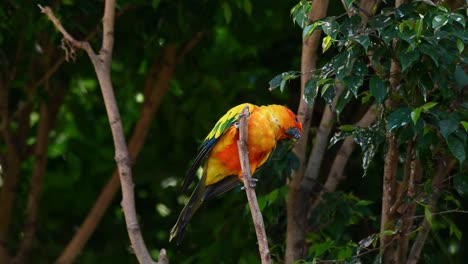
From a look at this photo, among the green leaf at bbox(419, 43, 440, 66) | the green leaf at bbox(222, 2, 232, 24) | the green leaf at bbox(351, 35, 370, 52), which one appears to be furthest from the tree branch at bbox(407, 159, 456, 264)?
the green leaf at bbox(222, 2, 232, 24)

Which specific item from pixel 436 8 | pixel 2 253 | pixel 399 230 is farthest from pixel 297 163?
pixel 2 253

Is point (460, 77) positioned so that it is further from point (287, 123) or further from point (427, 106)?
point (287, 123)

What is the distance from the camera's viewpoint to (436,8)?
4281mm

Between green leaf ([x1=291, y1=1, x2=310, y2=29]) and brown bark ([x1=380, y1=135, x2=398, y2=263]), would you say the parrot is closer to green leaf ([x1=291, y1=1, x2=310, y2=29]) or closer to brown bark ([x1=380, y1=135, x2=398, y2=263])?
brown bark ([x1=380, y1=135, x2=398, y2=263])

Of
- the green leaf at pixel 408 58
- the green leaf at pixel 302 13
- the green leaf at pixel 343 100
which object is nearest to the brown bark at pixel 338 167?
the green leaf at pixel 343 100

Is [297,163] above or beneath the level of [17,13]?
beneath

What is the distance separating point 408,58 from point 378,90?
236 millimetres

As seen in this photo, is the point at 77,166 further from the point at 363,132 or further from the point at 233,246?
the point at 363,132

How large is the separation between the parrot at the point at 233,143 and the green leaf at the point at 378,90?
2.57 ft

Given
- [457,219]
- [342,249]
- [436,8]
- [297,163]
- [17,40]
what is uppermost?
[17,40]

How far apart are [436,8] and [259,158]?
1.31 m

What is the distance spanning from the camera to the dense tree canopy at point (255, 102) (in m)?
4.41

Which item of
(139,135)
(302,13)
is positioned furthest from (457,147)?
(139,135)

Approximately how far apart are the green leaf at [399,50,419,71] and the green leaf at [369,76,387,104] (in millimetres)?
203
